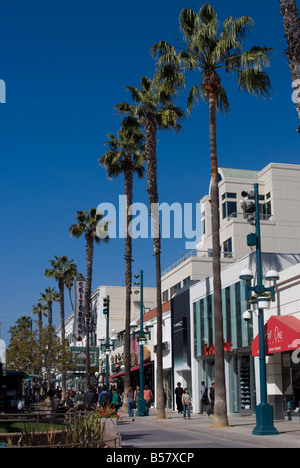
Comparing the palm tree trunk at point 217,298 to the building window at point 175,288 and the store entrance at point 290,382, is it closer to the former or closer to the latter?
the store entrance at point 290,382

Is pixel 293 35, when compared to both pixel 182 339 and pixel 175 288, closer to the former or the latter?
pixel 182 339

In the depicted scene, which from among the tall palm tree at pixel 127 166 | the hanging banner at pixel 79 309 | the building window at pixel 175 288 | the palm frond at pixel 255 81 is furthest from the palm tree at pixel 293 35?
the hanging banner at pixel 79 309

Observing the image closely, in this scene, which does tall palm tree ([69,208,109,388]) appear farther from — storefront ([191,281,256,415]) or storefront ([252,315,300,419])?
storefront ([252,315,300,419])

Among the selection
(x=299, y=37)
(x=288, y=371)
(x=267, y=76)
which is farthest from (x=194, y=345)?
(x=299, y=37)

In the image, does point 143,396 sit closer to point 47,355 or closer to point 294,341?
point 294,341

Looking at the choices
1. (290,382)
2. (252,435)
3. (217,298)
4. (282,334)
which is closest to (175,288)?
(290,382)

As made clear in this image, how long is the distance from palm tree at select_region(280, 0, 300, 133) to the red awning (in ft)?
30.4

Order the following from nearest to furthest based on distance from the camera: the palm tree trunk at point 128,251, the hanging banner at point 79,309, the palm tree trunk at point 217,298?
the palm tree trunk at point 217,298 < the palm tree trunk at point 128,251 < the hanging banner at point 79,309

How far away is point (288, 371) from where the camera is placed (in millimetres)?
25594

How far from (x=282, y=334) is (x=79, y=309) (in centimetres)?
4710

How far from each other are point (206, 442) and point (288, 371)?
894 centimetres

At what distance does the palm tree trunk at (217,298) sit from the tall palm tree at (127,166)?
46.9ft

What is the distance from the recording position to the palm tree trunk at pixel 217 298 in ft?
74.4

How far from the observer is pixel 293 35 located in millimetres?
15836
